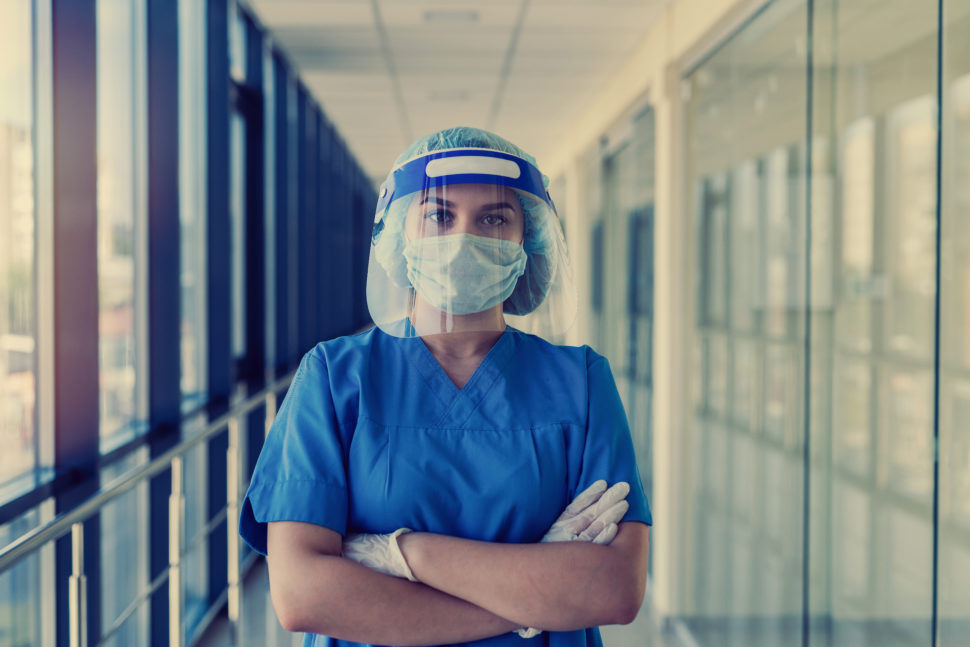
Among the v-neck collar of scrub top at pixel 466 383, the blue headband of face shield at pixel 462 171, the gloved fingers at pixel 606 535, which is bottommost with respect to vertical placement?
the gloved fingers at pixel 606 535

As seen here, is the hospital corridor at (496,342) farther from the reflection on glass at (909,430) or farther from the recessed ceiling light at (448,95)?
the recessed ceiling light at (448,95)

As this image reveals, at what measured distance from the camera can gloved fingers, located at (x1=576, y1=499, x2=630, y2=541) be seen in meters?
0.89

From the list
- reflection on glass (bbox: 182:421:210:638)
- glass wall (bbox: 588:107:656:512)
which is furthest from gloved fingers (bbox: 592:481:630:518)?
glass wall (bbox: 588:107:656:512)

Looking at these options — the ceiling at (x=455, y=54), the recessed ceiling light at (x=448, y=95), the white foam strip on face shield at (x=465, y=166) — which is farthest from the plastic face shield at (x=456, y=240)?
the recessed ceiling light at (x=448, y=95)

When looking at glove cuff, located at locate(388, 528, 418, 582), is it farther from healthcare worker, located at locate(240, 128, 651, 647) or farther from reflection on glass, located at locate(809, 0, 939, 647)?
reflection on glass, located at locate(809, 0, 939, 647)

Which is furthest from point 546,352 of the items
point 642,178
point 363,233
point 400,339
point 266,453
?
point 363,233

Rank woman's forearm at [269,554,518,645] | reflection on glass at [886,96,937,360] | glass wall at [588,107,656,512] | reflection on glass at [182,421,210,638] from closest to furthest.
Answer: woman's forearm at [269,554,518,645]
reflection on glass at [886,96,937,360]
reflection on glass at [182,421,210,638]
glass wall at [588,107,656,512]

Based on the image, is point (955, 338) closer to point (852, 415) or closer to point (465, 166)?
point (852, 415)

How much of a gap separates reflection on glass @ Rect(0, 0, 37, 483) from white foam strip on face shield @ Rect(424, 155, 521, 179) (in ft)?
3.82

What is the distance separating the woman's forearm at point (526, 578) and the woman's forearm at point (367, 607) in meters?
0.02

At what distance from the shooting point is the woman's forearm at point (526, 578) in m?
0.84

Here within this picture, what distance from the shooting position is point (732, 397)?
265 cm

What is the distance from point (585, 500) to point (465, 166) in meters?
0.40

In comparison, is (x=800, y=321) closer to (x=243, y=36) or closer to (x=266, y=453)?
(x=266, y=453)
